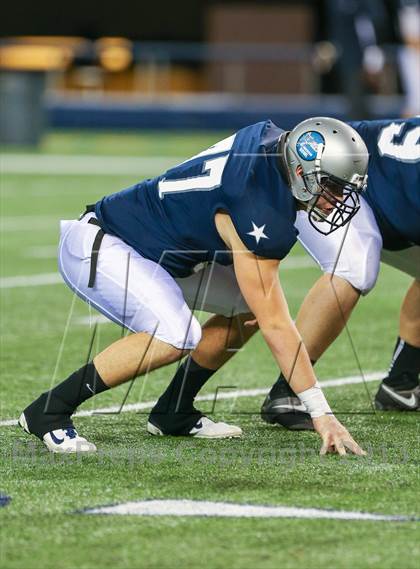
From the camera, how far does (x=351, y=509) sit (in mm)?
4301

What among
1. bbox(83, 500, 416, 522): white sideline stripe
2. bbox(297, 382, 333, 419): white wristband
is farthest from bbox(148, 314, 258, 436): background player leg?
bbox(83, 500, 416, 522): white sideline stripe

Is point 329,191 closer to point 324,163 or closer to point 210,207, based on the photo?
point 324,163

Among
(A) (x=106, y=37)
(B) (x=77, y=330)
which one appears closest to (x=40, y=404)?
(B) (x=77, y=330)

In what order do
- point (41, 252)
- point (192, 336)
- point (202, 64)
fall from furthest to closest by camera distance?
1. point (202, 64)
2. point (41, 252)
3. point (192, 336)

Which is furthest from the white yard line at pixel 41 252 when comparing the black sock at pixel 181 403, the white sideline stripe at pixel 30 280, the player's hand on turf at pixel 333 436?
the player's hand on turf at pixel 333 436

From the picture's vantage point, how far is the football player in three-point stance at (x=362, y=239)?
5613 mm

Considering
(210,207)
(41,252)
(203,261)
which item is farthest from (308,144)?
(41,252)

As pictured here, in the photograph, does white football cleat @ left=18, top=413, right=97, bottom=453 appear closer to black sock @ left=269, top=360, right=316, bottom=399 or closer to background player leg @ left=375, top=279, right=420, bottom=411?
black sock @ left=269, top=360, right=316, bottom=399

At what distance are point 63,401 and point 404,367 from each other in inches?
66.8

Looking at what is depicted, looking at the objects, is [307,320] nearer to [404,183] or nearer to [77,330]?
[404,183]

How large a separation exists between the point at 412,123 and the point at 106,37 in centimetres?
2672

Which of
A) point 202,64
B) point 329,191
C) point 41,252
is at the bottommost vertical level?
point 202,64

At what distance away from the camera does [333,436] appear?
15.8 ft

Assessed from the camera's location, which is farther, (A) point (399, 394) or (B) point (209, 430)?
(A) point (399, 394)
